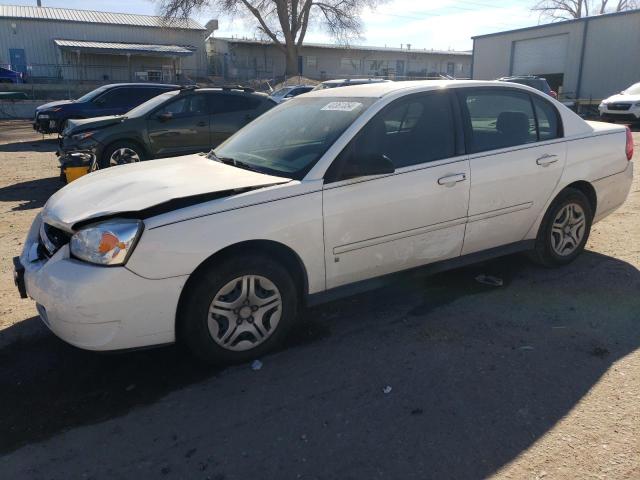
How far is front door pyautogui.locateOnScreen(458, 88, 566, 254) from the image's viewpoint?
410 cm

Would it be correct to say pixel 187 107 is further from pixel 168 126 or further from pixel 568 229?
pixel 568 229

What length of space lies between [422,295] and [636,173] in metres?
6.96

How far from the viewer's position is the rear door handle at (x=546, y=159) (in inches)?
173

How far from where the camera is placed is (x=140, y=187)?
3479 millimetres

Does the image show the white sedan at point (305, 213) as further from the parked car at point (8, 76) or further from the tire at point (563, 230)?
the parked car at point (8, 76)

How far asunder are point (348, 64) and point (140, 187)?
54081mm

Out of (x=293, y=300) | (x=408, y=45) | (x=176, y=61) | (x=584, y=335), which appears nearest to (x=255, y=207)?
(x=293, y=300)

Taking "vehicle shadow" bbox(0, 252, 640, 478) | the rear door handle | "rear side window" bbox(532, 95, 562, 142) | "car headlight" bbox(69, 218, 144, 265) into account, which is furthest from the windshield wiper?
"rear side window" bbox(532, 95, 562, 142)

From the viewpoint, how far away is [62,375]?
129 inches

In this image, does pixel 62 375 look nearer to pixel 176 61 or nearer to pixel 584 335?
pixel 584 335

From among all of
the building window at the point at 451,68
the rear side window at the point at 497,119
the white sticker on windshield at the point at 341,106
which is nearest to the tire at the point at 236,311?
the white sticker on windshield at the point at 341,106

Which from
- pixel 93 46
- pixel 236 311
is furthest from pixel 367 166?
pixel 93 46

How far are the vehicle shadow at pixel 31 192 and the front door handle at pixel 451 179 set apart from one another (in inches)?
250

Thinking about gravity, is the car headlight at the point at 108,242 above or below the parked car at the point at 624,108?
below
